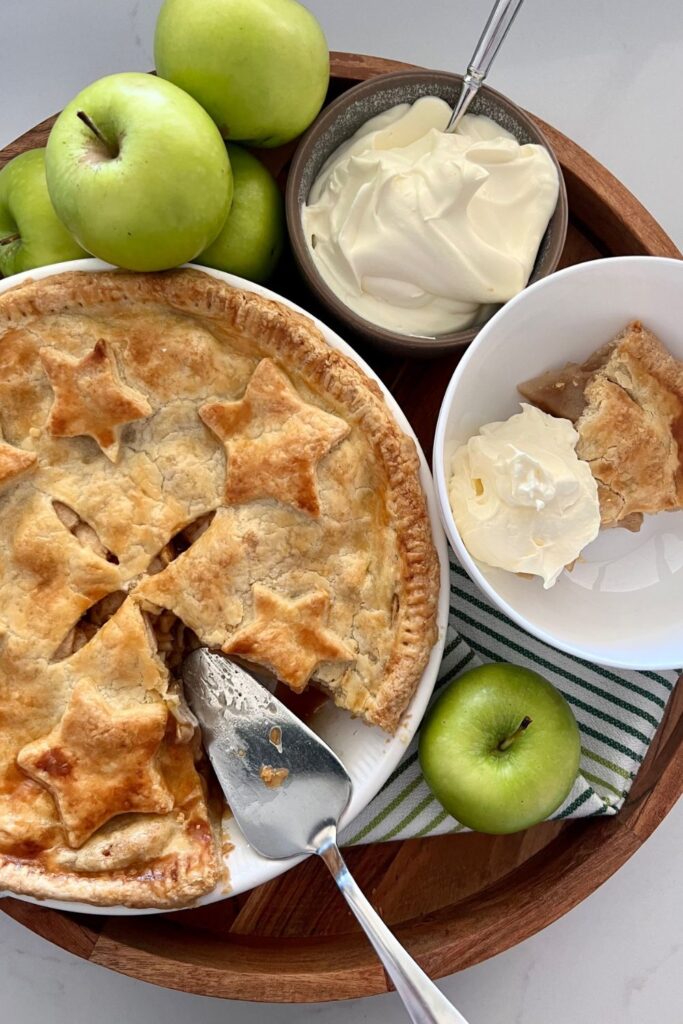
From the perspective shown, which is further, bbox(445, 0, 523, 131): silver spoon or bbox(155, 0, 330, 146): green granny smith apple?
bbox(445, 0, 523, 131): silver spoon

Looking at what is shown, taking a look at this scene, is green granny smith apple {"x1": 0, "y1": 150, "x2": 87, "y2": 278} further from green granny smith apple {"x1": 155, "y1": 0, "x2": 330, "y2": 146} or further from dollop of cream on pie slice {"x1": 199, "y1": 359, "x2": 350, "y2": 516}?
dollop of cream on pie slice {"x1": 199, "y1": 359, "x2": 350, "y2": 516}

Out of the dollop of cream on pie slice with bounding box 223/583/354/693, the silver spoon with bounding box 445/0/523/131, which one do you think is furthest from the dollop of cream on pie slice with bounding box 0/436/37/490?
the silver spoon with bounding box 445/0/523/131

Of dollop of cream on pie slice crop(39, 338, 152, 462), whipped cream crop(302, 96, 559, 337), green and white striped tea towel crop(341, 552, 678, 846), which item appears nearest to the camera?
dollop of cream on pie slice crop(39, 338, 152, 462)

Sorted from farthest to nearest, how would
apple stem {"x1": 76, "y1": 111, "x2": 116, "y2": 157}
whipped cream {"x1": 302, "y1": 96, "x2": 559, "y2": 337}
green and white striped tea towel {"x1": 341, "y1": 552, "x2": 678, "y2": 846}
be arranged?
1. green and white striped tea towel {"x1": 341, "y1": 552, "x2": 678, "y2": 846}
2. whipped cream {"x1": 302, "y1": 96, "x2": 559, "y2": 337}
3. apple stem {"x1": 76, "y1": 111, "x2": 116, "y2": 157}

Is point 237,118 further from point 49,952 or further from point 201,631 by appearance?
point 49,952

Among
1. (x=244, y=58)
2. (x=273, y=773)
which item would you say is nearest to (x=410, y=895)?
(x=273, y=773)

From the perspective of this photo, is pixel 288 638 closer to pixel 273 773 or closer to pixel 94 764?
pixel 273 773
